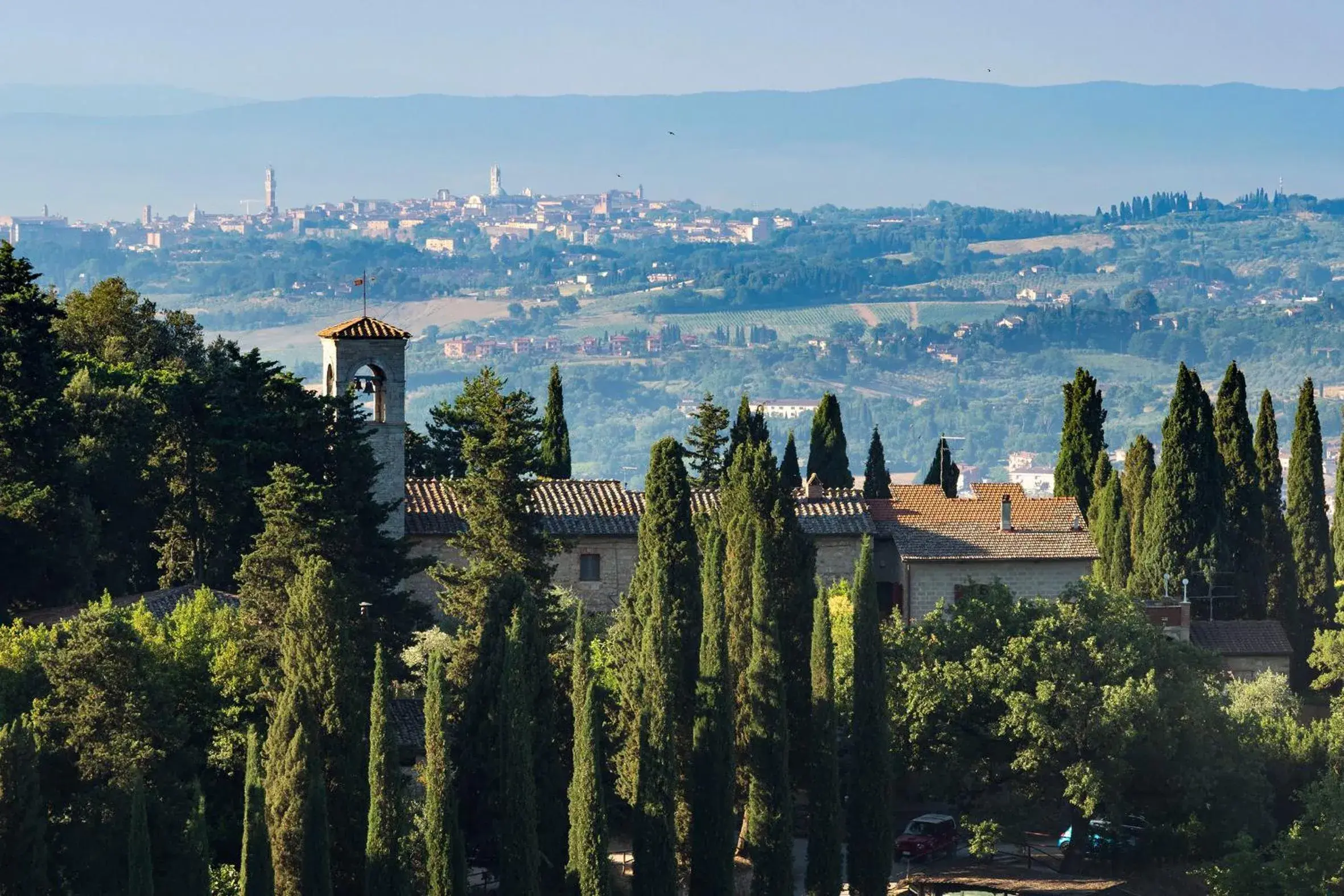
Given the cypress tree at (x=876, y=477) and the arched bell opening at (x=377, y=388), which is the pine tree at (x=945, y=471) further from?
the arched bell opening at (x=377, y=388)

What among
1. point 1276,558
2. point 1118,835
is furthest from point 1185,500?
point 1118,835

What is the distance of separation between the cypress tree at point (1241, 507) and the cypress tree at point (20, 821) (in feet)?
110

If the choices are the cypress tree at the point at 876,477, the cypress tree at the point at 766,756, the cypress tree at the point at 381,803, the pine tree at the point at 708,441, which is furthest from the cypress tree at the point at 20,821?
the cypress tree at the point at 876,477

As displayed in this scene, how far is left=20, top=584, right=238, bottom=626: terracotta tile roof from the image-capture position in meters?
43.5

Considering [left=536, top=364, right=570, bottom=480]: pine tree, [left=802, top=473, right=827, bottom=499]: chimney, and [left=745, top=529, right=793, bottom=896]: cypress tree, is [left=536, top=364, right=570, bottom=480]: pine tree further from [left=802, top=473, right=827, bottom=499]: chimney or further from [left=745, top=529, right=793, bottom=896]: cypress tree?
[left=745, top=529, right=793, bottom=896]: cypress tree

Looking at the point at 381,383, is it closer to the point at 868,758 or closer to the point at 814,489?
the point at 814,489

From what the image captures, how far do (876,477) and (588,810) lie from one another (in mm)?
35761

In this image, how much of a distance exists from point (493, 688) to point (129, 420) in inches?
518

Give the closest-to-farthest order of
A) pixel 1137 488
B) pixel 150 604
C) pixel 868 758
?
pixel 868 758
pixel 150 604
pixel 1137 488

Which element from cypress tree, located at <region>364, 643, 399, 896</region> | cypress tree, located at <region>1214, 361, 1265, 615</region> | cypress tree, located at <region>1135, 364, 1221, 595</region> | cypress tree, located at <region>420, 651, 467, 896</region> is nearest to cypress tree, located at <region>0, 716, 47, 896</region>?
cypress tree, located at <region>364, 643, 399, 896</region>

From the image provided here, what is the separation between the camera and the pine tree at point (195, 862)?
108 feet

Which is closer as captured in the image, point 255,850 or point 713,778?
point 255,850

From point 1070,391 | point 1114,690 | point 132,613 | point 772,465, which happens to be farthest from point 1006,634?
point 1070,391

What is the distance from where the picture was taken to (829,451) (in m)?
66.9
